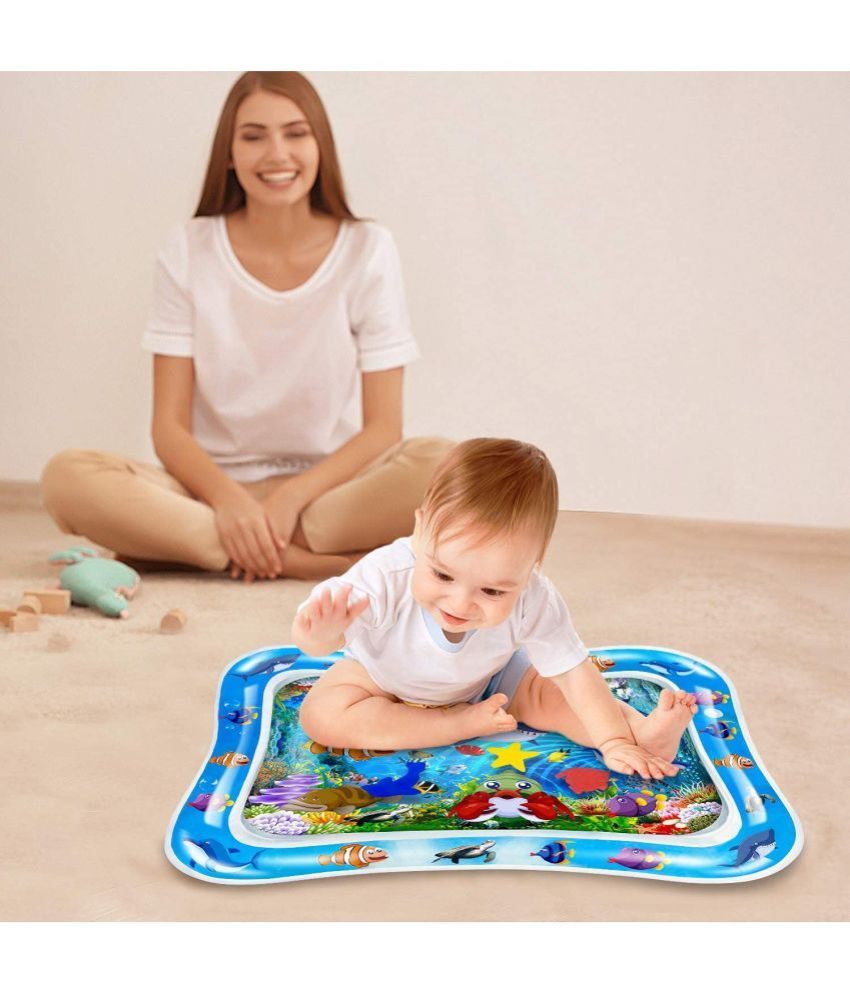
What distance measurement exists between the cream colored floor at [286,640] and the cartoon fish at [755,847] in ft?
0.09

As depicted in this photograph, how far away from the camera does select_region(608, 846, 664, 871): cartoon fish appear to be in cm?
116

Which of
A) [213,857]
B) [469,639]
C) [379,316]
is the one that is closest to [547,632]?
[469,639]

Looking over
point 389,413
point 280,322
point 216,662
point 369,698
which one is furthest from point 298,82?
point 369,698

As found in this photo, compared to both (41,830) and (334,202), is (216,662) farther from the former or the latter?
(334,202)

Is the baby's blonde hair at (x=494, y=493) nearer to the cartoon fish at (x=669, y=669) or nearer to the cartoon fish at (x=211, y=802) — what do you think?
the cartoon fish at (x=211, y=802)

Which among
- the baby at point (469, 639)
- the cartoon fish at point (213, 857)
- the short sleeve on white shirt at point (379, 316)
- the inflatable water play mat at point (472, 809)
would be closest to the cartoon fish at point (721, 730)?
the inflatable water play mat at point (472, 809)

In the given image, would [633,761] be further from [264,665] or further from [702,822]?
[264,665]

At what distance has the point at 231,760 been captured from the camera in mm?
1375

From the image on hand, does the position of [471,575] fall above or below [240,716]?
above

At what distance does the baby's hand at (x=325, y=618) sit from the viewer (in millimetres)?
1260

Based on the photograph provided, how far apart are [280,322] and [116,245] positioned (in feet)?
2.02

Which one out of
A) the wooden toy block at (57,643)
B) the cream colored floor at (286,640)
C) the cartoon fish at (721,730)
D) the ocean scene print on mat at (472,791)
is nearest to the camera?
the cream colored floor at (286,640)

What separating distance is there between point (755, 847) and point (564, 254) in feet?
5.62

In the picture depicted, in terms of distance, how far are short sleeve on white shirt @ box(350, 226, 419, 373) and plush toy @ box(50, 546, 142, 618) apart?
0.57 meters
